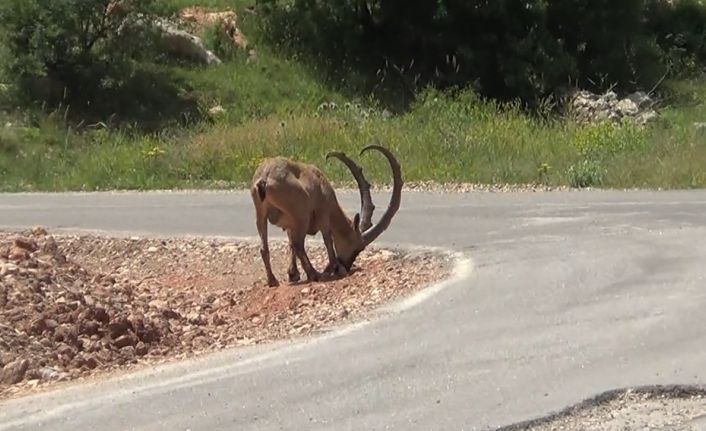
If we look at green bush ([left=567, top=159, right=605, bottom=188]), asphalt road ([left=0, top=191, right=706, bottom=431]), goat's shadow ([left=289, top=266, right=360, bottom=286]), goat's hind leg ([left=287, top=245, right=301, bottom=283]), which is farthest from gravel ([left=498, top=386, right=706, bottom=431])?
green bush ([left=567, top=159, right=605, bottom=188])

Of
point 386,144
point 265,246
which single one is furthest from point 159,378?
point 386,144

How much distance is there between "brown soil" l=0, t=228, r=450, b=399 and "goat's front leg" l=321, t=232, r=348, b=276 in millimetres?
174

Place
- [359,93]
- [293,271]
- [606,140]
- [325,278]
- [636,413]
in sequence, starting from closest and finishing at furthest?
[636,413] < [325,278] < [293,271] < [606,140] < [359,93]

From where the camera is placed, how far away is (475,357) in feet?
30.5

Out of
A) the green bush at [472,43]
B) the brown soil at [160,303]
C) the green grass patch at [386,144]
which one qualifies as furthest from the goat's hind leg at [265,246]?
the green bush at [472,43]

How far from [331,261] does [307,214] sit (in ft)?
2.32

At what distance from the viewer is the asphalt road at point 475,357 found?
819 cm

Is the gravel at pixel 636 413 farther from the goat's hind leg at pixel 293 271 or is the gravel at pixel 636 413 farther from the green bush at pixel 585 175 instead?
the green bush at pixel 585 175

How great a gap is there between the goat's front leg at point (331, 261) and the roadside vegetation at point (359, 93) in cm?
725

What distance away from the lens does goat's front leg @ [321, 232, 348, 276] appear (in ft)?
44.6

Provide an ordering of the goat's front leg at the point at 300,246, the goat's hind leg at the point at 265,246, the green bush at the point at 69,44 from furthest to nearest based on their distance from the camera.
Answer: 1. the green bush at the point at 69,44
2. the goat's front leg at the point at 300,246
3. the goat's hind leg at the point at 265,246

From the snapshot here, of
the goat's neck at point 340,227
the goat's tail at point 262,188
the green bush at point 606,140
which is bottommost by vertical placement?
the green bush at point 606,140

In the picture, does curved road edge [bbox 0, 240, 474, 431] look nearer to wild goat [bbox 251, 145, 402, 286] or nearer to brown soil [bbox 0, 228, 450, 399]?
brown soil [bbox 0, 228, 450, 399]

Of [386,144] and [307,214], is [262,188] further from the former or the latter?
[386,144]
